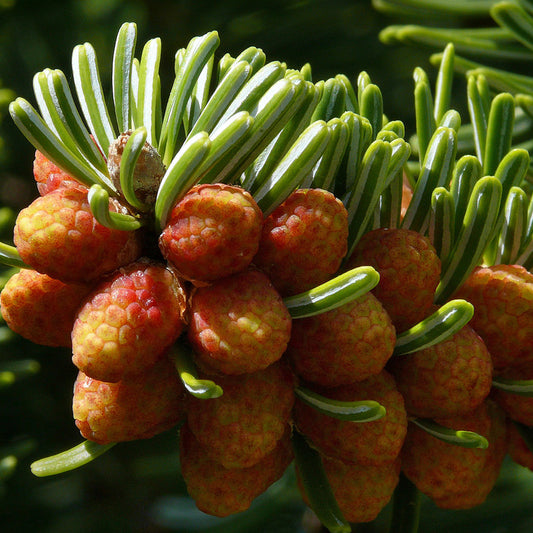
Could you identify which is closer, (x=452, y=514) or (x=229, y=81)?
(x=229, y=81)

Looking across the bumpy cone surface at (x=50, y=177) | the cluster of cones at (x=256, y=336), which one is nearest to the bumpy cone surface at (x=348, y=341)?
the cluster of cones at (x=256, y=336)

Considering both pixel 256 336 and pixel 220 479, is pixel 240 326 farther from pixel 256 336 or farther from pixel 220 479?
pixel 220 479

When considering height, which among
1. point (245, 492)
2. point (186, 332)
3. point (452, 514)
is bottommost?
point (452, 514)

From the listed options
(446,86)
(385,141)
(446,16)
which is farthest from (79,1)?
(385,141)

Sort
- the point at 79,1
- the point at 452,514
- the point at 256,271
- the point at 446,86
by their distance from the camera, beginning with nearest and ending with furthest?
the point at 256,271 < the point at 446,86 < the point at 452,514 < the point at 79,1

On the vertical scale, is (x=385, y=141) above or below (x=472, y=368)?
above

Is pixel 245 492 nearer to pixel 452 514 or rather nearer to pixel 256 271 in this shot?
pixel 256 271

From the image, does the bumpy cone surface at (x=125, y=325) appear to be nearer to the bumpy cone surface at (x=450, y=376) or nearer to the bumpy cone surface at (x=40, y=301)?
the bumpy cone surface at (x=40, y=301)

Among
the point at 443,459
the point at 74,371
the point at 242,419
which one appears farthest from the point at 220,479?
the point at 74,371
